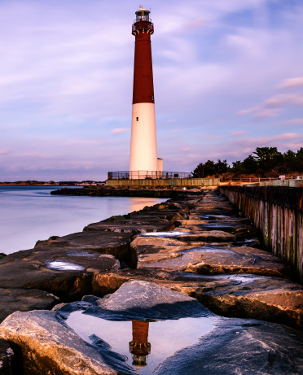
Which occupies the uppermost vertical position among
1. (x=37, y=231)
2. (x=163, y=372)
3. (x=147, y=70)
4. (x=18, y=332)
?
(x=147, y=70)

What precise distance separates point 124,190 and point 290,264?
30389mm

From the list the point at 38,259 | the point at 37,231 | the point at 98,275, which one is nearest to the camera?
the point at 98,275

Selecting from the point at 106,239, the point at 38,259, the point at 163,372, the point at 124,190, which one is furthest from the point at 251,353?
the point at 124,190

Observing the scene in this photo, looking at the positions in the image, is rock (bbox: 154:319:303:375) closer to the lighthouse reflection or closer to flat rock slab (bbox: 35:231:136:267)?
the lighthouse reflection

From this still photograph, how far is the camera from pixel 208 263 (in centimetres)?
276

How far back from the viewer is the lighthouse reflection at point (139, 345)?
1.50 metres

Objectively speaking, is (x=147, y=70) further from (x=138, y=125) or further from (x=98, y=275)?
(x=98, y=275)

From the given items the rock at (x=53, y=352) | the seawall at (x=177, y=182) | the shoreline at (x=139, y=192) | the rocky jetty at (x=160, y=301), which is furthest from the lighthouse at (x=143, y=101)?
the rock at (x=53, y=352)

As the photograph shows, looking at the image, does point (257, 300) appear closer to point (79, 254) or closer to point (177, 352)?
point (177, 352)

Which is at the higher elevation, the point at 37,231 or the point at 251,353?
the point at 251,353

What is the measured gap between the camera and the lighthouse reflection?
1505 millimetres

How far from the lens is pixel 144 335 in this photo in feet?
5.61

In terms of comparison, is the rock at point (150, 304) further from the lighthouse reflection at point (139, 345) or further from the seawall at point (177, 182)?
the seawall at point (177, 182)

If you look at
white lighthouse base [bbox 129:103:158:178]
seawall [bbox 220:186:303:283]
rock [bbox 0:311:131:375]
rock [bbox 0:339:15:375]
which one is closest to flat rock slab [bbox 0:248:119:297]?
rock [bbox 0:311:131:375]
